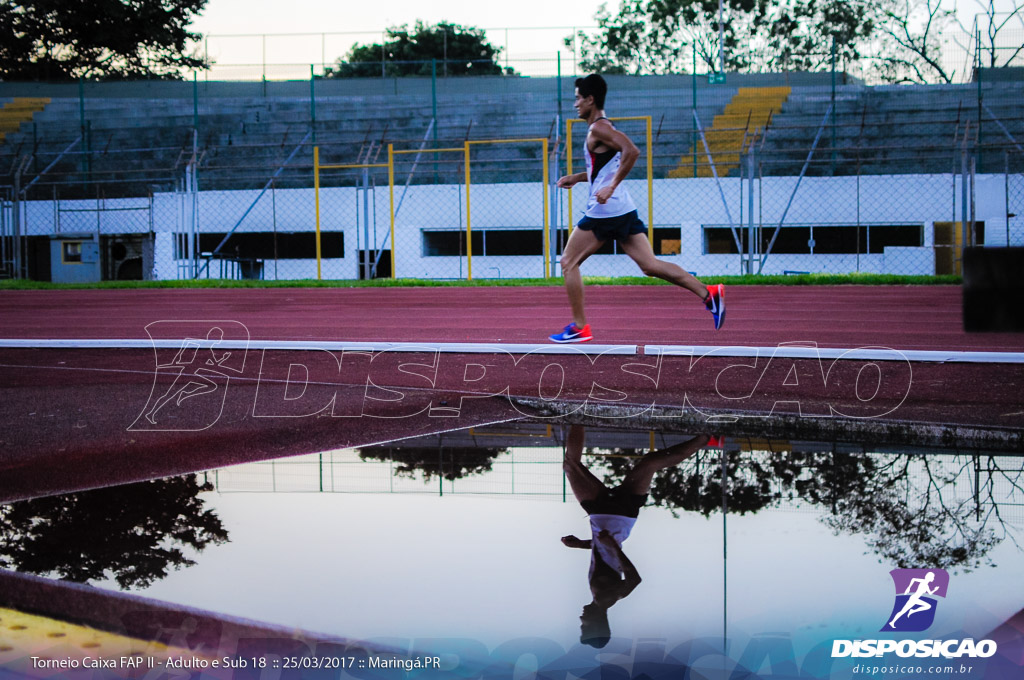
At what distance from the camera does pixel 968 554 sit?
2561 mm

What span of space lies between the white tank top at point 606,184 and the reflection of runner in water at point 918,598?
3.83 m

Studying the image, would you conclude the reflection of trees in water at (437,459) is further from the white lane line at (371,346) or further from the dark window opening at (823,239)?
the dark window opening at (823,239)

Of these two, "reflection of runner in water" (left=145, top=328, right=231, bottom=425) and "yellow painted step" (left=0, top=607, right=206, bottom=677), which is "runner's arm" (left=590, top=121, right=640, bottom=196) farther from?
"yellow painted step" (left=0, top=607, right=206, bottom=677)

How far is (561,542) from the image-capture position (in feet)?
8.77

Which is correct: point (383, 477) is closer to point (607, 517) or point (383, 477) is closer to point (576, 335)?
point (607, 517)

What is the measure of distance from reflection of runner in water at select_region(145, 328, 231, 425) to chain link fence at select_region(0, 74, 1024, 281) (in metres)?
11.4

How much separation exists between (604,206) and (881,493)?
3116 mm

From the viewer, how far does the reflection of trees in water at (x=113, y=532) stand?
96.7 inches

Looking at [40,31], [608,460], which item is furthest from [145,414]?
[40,31]

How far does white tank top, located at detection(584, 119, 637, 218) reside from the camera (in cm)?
592

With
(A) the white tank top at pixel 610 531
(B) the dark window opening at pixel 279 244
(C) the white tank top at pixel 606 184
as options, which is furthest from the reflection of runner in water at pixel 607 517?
(B) the dark window opening at pixel 279 244

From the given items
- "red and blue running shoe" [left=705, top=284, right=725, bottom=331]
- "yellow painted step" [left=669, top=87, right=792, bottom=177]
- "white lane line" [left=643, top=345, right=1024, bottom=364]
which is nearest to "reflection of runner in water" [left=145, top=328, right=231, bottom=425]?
"white lane line" [left=643, top=345, right=1024, bottom=364]

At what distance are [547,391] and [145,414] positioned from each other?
206cm

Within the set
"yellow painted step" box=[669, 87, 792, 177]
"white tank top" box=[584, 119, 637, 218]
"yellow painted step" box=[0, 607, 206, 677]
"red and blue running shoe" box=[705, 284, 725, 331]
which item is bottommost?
"yellow painted step" box=[0, 607, 206, 677]
